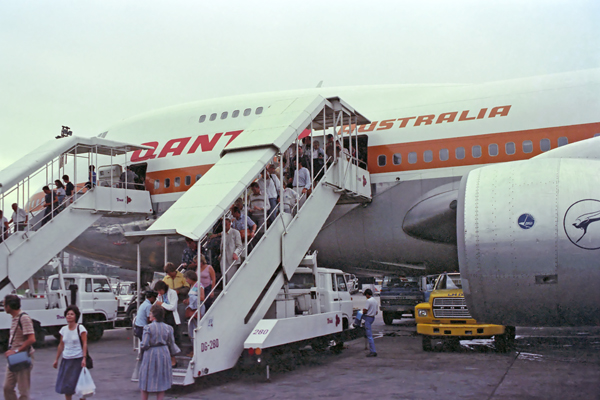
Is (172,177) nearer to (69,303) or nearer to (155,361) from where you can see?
(69,303)

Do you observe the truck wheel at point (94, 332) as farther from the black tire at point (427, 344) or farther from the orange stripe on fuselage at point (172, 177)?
the black tire at point (427, 344)

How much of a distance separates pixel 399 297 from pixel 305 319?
35.2 feet

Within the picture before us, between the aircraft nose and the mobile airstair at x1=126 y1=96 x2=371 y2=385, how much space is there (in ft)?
3.75

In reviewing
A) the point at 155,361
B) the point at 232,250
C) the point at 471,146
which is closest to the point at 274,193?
the point at 232,250

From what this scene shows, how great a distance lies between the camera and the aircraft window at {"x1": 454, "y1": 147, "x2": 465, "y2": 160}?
1218 centimetres

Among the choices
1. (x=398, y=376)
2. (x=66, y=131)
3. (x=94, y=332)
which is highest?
(x=66, y=131)

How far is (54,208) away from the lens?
47.4 feet

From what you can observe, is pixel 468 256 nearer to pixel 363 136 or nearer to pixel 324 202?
pixel 324 202

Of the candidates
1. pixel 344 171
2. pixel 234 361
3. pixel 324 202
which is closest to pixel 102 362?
pixel 234 361

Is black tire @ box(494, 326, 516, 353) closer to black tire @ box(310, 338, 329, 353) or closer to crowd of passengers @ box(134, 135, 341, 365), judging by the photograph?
black tire @ box(310, 338, 329, 353)

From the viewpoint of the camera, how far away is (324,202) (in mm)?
11430

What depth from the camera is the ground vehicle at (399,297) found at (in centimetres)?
2019

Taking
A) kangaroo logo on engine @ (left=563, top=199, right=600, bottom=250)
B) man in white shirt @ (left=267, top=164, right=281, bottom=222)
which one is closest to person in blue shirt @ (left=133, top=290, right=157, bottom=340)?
man in white shirt @ (left=267, top=164, right=281, bottom=222)

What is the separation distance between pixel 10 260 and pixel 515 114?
1166 centimetres
